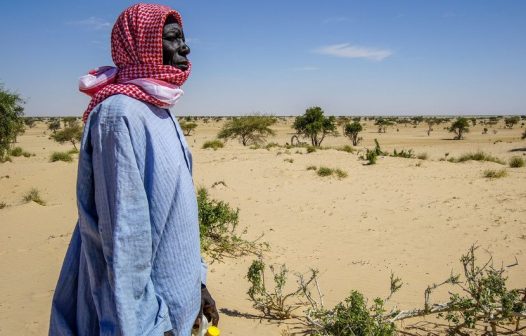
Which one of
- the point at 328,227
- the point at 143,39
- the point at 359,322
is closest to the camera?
the point at 143,39

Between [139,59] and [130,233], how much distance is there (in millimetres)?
643

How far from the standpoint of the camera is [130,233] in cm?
121

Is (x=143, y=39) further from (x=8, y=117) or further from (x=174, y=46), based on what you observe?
(x=8, y=117)

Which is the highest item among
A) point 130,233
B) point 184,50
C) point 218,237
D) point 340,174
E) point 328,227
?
point 184,50

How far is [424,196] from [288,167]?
209 inches

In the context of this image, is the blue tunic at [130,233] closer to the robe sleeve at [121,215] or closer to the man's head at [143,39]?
the robe sleeve at [121,215]

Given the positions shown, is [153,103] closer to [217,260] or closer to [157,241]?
[157,241]

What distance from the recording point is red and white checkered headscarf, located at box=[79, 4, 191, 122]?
1420 mm

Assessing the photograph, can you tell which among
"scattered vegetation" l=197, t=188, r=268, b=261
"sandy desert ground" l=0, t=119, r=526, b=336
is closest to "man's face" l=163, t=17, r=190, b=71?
"sandy desert ground" l=0, t=119, r=526, b=336

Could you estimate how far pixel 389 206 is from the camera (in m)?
9.36

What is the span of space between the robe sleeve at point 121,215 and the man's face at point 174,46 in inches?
17.4

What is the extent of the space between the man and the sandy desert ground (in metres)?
2.66

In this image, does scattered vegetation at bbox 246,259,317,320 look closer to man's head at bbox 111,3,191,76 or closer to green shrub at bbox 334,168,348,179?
man's head at bbox 111,3,191,76

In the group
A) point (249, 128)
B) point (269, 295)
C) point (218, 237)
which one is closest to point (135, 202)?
point (269, 295)
